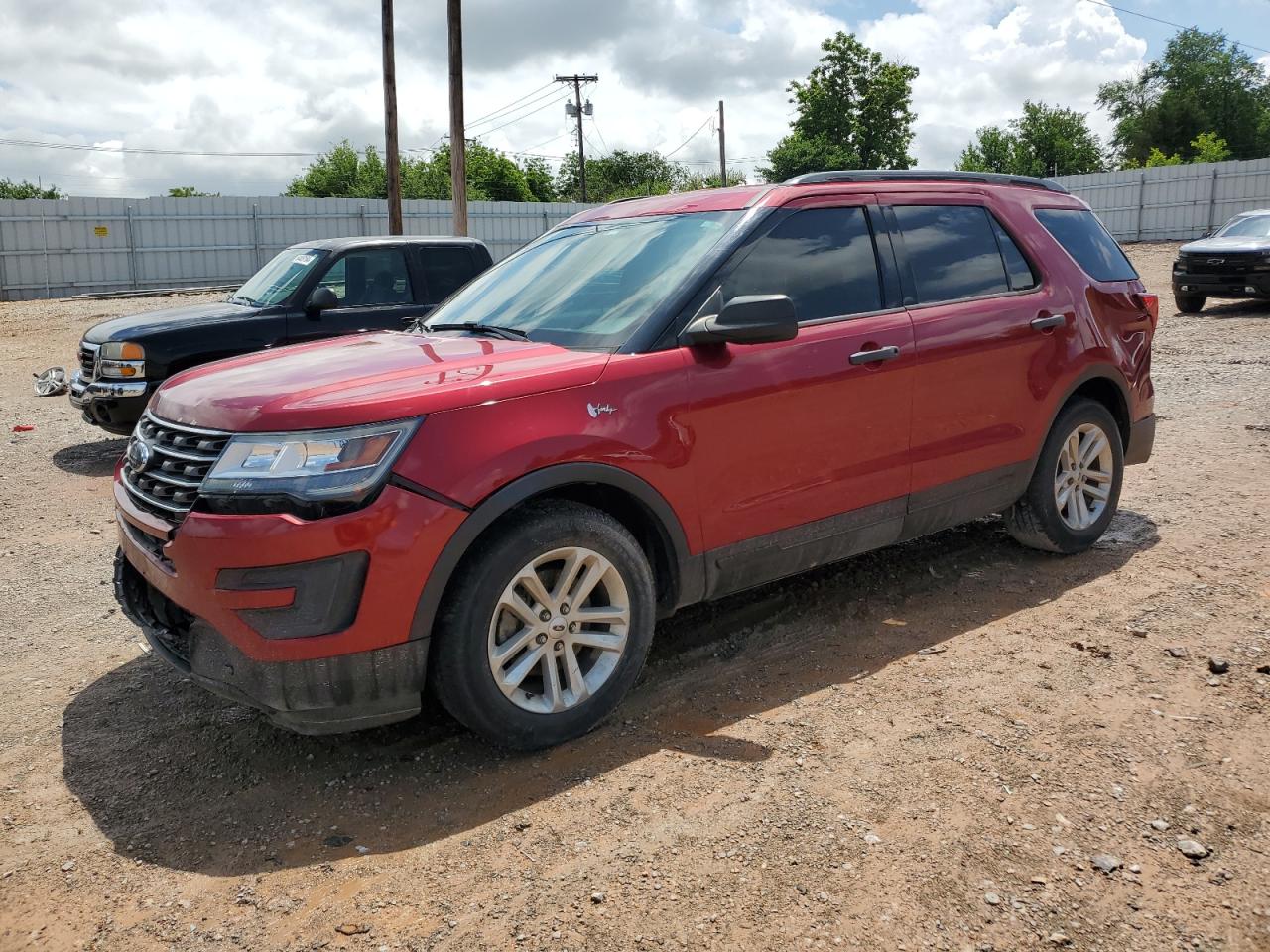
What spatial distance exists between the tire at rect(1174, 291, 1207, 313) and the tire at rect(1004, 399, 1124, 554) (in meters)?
13.3

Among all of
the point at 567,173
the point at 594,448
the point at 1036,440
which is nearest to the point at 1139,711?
the point at 1036,440

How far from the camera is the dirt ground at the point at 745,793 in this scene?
2713 mm

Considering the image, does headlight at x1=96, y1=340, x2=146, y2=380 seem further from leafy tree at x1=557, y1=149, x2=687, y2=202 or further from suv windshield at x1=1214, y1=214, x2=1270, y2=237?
leafy tree at x1=557, y1=149, x2=687, y2=202

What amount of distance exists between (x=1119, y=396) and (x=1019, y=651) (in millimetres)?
1963

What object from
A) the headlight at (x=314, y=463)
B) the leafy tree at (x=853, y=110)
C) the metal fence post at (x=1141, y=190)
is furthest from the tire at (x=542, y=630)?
the leafy tree at (x=853, y=110)

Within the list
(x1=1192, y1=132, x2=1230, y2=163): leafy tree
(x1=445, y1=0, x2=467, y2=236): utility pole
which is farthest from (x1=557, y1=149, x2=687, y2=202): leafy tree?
(x1=445, y1=0, x2=467, y2=236): utility pole

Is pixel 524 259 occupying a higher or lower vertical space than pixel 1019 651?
higher

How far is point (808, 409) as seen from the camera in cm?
412

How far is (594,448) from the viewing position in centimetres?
353

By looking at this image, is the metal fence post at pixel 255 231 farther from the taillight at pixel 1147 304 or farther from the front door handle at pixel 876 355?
the front door handle at pixel 876 355

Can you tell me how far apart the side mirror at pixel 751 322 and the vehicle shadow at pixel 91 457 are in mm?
6366

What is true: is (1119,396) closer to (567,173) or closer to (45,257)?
(45,257)

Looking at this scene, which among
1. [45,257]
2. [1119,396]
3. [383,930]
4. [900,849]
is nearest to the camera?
[383,930]

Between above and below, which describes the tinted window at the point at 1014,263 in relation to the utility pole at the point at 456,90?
below
